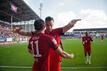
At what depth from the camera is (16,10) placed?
44.6 meters

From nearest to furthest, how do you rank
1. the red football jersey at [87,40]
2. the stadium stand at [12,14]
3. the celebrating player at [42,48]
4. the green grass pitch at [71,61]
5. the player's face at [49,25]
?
1. the celebrating player at [42,48]
2. the player's face at [49,25]
3. the green grass pitch at [71,61]
4. the red football jersey at [87,40]
5. the stadium stand at [12,14]

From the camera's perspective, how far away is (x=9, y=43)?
3569cm

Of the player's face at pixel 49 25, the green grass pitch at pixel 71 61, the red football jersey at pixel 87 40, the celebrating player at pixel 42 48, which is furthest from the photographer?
the red football jersey at pixel 87 40

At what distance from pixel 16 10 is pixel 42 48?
39332 mm

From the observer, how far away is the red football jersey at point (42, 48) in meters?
5.67

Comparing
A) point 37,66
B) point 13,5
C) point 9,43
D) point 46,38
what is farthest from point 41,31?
point 13,5

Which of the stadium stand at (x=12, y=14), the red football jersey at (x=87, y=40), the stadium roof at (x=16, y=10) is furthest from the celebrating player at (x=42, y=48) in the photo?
the stadium roof at (x=16, y=10)

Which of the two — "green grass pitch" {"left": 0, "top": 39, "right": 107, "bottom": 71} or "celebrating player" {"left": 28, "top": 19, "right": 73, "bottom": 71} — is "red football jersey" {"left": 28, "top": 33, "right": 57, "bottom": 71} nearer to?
"celebrating player" {"left": 28, "top": 19, "right": 73, "bottom": 71}

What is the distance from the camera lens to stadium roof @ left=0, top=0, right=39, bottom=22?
4131 cm

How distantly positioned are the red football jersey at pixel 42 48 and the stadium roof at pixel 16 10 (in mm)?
34486

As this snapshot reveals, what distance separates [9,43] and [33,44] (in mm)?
30255

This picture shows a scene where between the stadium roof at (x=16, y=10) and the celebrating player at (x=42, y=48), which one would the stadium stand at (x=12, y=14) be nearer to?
the stadium roof at (x=16, y=10)

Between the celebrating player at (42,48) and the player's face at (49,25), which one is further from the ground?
the player's face at (49,25)

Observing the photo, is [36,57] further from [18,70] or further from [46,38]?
[18,70]
